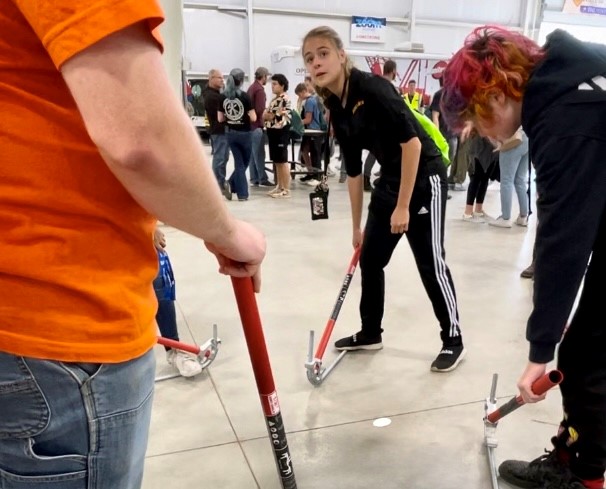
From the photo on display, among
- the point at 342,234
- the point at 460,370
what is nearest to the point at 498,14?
the point at 342,234

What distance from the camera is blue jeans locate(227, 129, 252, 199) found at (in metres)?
7.07

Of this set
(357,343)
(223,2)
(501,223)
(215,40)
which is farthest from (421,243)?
(223,2)

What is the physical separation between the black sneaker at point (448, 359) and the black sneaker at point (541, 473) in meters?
0.77

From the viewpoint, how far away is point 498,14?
17.3m

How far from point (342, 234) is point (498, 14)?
14.7 m

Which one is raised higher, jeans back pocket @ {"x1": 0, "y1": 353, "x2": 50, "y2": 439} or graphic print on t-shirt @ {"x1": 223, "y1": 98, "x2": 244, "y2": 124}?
jeans back pocket @ {"x1": 0, "y1": 353, "x2": 50, "y2": 439}

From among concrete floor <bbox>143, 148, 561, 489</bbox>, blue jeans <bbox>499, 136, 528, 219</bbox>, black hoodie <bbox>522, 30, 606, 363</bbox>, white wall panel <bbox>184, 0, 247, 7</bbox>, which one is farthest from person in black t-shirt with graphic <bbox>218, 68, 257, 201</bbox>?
white wall panel <bbox>184, 0, 247, 7</bbox>

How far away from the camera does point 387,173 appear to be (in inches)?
107

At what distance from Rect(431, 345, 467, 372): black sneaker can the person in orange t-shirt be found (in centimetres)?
223

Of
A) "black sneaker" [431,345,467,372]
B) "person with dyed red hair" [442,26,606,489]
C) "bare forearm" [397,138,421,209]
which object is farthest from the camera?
"black sneaker" [431,345,467,372]

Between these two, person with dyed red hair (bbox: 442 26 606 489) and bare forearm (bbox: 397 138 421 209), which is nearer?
person with dyed red hair (bbox: 442 26 606 489)

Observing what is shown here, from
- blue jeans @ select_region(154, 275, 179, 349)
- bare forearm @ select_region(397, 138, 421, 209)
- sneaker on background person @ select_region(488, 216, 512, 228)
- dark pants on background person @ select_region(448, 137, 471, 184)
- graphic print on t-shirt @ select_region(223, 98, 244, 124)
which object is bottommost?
sneaker on background person @ select_region(488, 216, 512, 228)

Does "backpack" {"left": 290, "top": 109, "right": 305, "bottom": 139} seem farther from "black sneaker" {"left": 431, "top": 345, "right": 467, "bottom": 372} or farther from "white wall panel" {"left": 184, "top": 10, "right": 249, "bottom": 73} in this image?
"white wall panel" {"left": 184, "top": 10, "right": 249, "bottom": 73}

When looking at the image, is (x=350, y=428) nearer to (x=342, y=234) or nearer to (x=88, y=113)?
(x=88, y=113)
